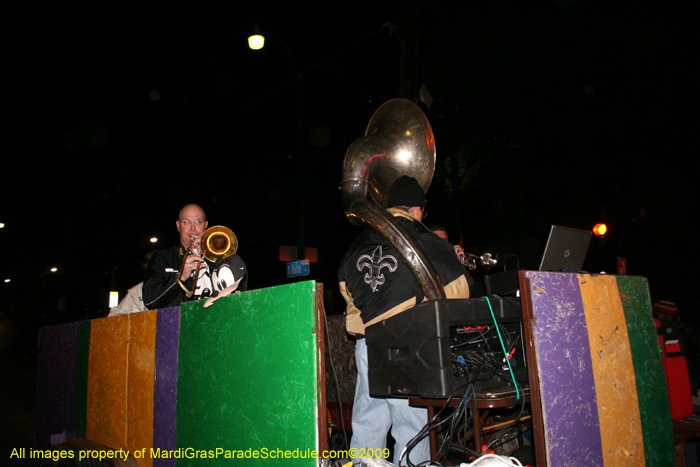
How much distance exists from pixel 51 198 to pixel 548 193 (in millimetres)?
18379

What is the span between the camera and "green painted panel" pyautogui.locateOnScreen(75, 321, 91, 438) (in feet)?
11.1

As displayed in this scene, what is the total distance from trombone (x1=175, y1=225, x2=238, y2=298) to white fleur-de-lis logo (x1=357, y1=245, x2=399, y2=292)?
101cm

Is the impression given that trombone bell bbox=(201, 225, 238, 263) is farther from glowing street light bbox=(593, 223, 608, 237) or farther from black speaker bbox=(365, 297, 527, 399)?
glowing street light bbox=(593, 223, 608, 237)

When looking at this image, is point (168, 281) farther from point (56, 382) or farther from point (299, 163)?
point (299, 163)

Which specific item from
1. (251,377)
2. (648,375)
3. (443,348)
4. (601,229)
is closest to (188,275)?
(251,377)

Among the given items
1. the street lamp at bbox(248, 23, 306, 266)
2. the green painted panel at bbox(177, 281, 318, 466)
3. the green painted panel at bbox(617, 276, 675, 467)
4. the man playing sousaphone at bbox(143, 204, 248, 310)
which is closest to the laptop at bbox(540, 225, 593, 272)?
the green painted panel at bbox(617, 276, 675, 467)

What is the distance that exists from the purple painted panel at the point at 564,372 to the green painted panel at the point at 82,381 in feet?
11.0

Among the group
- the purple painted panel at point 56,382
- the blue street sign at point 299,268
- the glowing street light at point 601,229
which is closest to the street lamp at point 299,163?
the blue street sign at point 299,268

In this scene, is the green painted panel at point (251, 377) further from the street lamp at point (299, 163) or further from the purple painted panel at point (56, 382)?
the street lamp at point (299, 163)

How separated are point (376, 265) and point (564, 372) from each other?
1.13 metres

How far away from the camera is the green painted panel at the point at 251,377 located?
71.1 inches

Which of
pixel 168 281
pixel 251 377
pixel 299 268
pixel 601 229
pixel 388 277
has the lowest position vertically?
pixel 251 377

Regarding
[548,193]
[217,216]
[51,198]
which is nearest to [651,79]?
[548,193]

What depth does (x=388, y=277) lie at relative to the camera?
100.0 inches
